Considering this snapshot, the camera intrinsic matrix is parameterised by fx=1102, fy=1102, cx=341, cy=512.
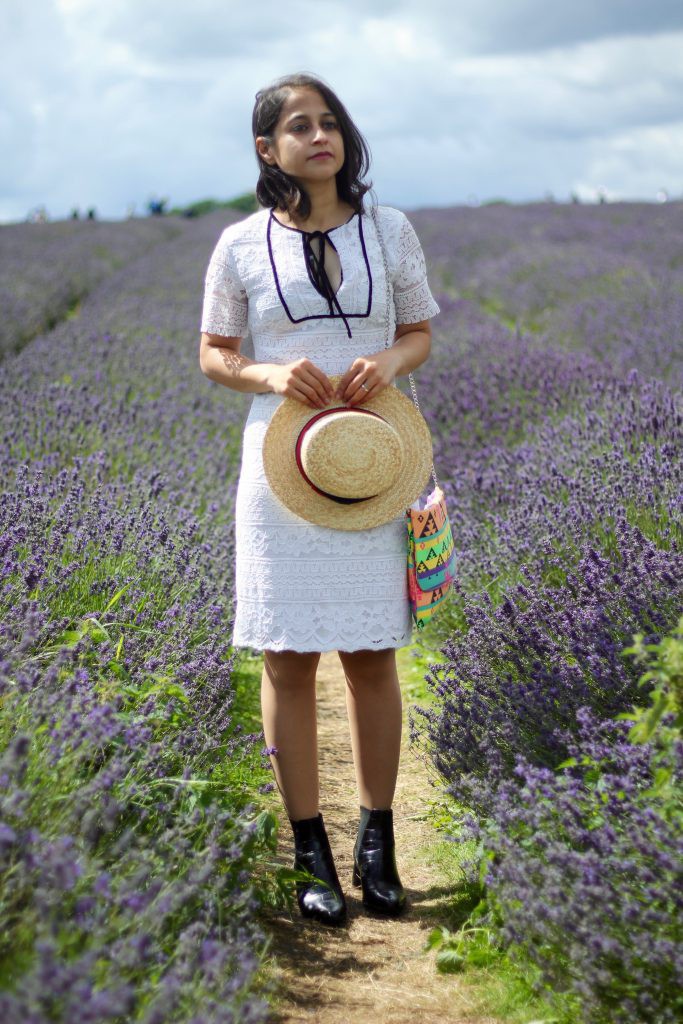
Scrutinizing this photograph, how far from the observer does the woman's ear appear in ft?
8.05

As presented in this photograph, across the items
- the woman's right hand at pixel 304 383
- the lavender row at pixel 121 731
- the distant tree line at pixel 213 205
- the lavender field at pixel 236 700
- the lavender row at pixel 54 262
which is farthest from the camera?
the distant tree line at pixel 213 205

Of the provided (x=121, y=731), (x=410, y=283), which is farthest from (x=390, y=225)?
(x=121, y=731)

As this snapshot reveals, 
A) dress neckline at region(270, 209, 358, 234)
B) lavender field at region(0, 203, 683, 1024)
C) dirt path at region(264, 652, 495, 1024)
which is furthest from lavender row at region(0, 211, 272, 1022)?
dress neckline at region(270, 209, 358, 234)

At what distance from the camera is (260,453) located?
7.86 feet

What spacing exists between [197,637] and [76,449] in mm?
1557

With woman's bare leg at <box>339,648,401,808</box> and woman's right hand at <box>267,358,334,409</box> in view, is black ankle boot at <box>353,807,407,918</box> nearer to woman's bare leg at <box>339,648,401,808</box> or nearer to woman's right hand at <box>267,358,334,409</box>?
woman's bare leg at <box>339,648,401,808</box>

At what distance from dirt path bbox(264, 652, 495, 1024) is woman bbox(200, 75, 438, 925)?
0.07 m

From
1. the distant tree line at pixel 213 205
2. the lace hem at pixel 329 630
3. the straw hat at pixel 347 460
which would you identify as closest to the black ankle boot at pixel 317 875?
the lace hem at pixel 329 630

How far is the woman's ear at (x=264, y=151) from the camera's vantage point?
2454 mm

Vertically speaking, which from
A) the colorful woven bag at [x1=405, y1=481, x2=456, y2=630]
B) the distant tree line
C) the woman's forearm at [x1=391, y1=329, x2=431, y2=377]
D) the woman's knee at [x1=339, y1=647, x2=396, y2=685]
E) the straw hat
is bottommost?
the woman's knee at [x1=339, y1=647, x2=396, y2=685]

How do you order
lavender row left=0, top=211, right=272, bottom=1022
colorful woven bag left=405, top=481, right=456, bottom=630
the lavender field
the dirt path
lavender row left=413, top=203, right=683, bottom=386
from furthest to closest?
1. lavender row left=413, top=203, right=683, bottom=386
2. colorful woven bag left=405, top=481, right=456, bottom=630
3. the dirt path
4. the lavender field
5. lavender row left=0, top=211, right=272, bottom=1022

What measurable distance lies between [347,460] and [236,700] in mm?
1562

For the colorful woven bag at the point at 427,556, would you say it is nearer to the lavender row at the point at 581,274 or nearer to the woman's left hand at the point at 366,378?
the woman's left hand at the point at 366,378

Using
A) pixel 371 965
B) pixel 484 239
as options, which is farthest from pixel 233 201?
pixel 371 965
